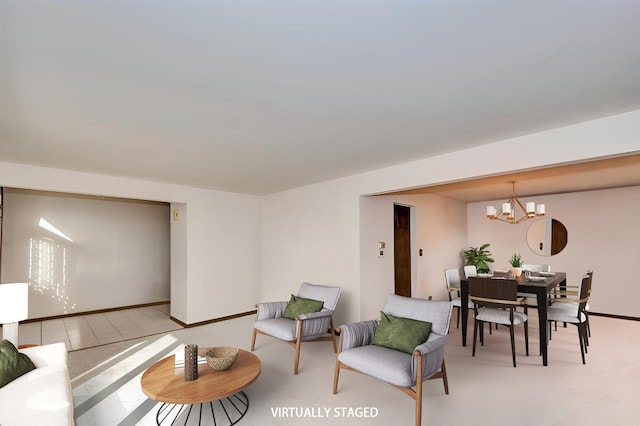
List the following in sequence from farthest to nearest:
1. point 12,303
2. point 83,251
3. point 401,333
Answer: point 83,251, point 401,333, point 12,303

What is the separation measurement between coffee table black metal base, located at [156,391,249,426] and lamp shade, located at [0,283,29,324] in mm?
1406

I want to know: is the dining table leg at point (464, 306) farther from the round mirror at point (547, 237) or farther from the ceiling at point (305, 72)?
the round mirror at point (547, 237)

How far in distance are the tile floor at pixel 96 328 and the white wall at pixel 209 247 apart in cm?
45

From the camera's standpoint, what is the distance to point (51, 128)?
8.57ft

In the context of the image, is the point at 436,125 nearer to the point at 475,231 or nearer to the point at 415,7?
the point at 415,7

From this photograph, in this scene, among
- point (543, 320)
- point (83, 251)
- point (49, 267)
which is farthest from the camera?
point (83, 251)

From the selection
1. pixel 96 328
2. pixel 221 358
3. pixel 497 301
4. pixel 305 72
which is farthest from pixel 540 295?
pixel 96 328

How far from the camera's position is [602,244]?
5.71 meters

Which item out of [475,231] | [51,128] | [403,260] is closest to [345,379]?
[403,260]

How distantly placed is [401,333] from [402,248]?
3.10 m

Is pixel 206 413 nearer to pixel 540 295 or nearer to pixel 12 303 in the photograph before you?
pixel 12 303

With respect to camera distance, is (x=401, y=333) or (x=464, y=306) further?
(x=464, y=306)

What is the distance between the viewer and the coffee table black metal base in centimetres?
247

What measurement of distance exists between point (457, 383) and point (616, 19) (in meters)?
2.97
